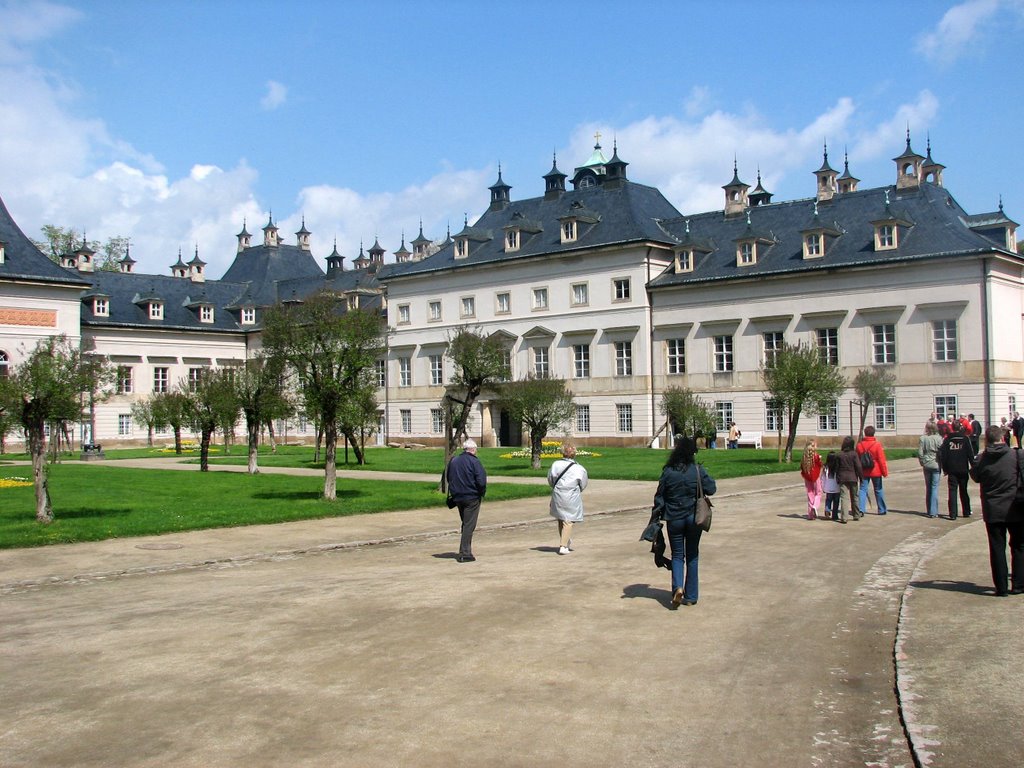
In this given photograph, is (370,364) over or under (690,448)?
over

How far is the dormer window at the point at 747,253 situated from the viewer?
2260 inches

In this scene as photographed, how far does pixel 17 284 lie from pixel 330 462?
49.6 m

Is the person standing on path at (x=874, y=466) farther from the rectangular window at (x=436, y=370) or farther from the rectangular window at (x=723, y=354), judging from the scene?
the rectangular window at (x=436, y=370)

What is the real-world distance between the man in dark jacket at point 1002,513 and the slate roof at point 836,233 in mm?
41191

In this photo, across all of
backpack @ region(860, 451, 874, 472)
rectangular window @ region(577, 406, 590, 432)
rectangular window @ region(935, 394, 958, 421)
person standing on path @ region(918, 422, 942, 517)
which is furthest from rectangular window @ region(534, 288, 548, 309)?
person standing on path @ region(918, 422, 942, 517)

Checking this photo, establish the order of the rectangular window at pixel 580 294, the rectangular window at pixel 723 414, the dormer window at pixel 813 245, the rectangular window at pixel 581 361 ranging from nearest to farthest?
the dormer window at pixel 813 245
the rectangular window at pixel 723 414
the rectangular window at pixel 580 294
the rectangular window at pixel 581 361

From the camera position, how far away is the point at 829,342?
5438cm

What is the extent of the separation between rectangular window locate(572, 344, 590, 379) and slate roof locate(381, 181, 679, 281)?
5.92 metres

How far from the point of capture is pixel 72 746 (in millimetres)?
6941

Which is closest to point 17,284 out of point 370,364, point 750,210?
point 750,210

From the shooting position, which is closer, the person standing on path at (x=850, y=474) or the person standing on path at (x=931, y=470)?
the person standing on path at (x=850, y=474)

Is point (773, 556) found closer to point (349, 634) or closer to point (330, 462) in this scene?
point (349, 634)

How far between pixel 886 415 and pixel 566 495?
40.3 metres

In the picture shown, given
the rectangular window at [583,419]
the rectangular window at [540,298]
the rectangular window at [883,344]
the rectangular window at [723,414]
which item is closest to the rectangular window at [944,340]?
the rectangular window at [883,344]
